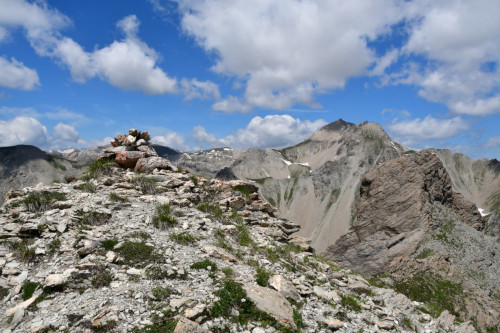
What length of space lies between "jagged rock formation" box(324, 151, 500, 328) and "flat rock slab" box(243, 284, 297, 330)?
79270mm

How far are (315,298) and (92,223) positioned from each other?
1192 centimetres

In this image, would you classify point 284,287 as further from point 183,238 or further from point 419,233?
point 419,233

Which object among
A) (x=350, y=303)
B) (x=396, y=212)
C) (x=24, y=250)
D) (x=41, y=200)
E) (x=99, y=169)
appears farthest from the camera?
(x=396, y=212)

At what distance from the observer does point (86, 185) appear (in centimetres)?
2111

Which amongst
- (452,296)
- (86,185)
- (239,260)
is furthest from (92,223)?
(452,296)

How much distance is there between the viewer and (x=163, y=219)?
56.4 ft

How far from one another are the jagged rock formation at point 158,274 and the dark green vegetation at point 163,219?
58mm

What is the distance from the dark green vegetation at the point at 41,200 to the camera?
17242 millimetres

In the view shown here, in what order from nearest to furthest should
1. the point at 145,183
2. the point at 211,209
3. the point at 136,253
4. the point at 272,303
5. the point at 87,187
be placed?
the point at 272,303 < the point at 136,253 < the point at 87,187 < the point at 211,209 < the point at 145,183

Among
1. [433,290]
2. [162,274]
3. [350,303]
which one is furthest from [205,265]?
[433,290]

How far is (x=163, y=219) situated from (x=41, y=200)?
24.6 ft

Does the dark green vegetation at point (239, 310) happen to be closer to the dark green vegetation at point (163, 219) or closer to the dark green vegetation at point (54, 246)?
the dark green vegetation at point (163, 219)

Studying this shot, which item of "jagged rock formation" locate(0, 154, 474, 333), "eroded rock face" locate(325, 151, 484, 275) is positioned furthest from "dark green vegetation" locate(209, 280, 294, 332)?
"eroded rock face" locate(325, 151, 484, 275)

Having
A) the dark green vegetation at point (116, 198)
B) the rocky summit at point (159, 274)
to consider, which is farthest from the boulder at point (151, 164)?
the dark green vegetation at point (116, 198)
